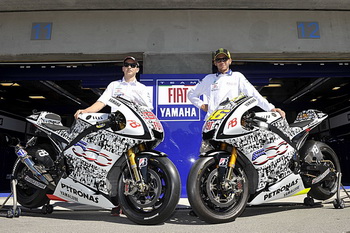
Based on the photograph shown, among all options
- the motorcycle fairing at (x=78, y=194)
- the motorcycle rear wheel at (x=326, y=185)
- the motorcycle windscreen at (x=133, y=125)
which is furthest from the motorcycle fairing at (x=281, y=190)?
the motorcycle fairing at (x=78, y=194)

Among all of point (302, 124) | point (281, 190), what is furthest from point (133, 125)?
point (302, 124)

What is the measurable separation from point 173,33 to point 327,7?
3425mm

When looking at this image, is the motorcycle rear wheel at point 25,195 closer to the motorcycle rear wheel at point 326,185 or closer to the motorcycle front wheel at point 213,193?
the motorcycle front wheel at point 213,193

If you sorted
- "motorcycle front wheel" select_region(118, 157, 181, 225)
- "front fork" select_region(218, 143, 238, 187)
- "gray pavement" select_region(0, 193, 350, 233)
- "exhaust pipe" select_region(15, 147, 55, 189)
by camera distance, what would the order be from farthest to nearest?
"exhaust pipe" select_region(15, 147, 55, 189) → "front fork" select_region(218, 143, 238, 187) → "motorcycle front wheel" select_region(118, 157, 181, 225) → "gray pavement" select_region(0, 193, 350, 233)

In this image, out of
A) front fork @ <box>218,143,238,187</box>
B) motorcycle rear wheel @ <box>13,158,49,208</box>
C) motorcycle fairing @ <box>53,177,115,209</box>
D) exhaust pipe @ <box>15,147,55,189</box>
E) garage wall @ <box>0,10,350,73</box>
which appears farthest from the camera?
garage wall @ <box>0,10,350,73</box>

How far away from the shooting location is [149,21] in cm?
622

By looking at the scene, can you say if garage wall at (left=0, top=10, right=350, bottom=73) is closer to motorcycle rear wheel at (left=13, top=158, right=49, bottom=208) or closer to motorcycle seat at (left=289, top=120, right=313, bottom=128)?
motorcycle seat at (left=289, top=120, right=313, bottom=128)

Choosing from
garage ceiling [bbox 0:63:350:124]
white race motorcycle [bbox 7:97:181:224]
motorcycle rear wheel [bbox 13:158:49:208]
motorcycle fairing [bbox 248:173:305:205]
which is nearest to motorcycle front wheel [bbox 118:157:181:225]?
white race motorcycle [bbox 7:97:181:224]

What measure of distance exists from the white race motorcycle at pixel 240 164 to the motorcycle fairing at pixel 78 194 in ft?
2.89

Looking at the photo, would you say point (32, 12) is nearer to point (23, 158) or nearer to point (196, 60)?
point (196, 60)

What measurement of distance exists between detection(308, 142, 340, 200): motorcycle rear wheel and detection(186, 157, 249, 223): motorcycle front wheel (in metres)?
1.28

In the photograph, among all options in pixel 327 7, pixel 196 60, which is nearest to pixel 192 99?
pixel 196 60

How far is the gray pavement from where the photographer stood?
95.1 inches

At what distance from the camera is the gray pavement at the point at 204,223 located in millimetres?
2416
